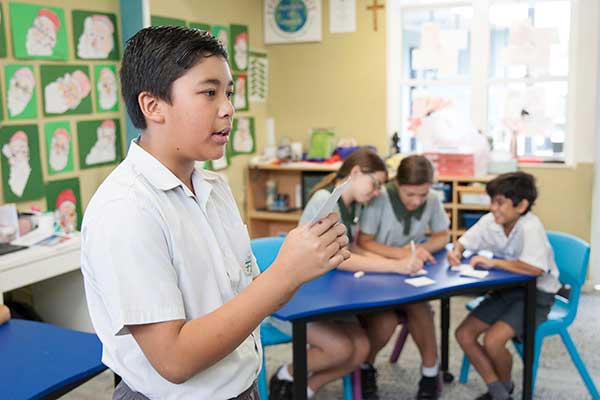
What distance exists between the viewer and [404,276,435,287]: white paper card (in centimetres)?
252

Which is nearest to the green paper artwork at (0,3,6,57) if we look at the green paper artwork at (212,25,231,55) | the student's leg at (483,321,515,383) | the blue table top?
the green paper artwork at (212,25,231,55)

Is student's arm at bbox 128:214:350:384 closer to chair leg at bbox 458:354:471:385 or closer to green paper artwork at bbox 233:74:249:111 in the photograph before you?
chair leg at bbox 458:354:471:385

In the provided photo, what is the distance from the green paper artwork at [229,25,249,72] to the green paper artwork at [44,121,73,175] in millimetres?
1562

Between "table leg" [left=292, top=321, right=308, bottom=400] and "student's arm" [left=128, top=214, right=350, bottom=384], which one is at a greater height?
"student's arm" [left=128, top=214, right=350, bottom=384]

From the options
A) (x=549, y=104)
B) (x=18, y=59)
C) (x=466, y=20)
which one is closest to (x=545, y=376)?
(x=549, y=104)

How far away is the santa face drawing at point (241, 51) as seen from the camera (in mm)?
4797

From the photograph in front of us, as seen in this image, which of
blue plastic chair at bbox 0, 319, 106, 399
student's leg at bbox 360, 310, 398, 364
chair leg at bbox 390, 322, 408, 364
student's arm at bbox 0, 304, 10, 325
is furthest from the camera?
chair leg at bbox 390, 322, 408, 364

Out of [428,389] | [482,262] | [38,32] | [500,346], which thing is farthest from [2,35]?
[500,346]

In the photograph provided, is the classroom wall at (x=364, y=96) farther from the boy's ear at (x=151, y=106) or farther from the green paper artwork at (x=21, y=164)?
the boy's ear at (x=151, y=106)

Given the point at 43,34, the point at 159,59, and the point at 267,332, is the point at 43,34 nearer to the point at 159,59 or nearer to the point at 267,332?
the point at 267,332

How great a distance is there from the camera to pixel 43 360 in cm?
172

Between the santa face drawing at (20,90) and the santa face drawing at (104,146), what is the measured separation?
482 mm

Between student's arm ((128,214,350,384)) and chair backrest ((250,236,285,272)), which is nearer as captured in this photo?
student's arm ((128,214,350,384))

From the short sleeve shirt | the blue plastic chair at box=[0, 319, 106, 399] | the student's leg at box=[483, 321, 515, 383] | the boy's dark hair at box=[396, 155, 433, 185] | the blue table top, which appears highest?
the boy's dark hair at box=[396, 155, 433, 185]
